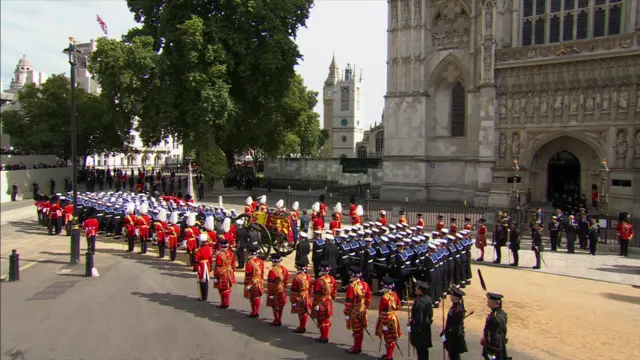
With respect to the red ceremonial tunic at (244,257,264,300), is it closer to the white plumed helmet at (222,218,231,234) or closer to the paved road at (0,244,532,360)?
the paved road at (0,244,532,360)

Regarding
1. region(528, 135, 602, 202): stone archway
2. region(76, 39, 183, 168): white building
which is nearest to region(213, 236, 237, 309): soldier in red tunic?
region(528, 135, 602, 202): stone archway

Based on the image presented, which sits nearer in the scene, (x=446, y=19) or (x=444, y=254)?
(x=444, y=254)

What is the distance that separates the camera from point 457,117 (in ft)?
104

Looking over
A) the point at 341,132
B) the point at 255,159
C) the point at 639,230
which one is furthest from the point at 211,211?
the point at 341,132

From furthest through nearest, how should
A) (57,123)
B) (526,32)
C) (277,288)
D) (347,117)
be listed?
(347,117)
(57,123)
(526,32)
(277,288)

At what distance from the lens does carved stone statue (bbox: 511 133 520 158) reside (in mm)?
28330

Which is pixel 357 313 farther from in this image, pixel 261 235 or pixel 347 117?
pixel 347 117

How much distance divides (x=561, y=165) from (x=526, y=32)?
28.7 ft

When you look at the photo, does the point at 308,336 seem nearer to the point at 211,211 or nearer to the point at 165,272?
the point at 165,272

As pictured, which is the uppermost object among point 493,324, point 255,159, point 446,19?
point 446,19

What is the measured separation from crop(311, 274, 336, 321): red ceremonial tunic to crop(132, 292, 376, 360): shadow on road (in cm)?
61

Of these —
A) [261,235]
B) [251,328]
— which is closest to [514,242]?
[261,235]

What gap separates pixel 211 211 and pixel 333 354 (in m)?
10.9

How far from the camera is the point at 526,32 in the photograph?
2922cm
